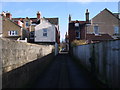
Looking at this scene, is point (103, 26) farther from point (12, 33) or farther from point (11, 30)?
point (11, 30)

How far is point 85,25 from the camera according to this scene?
43.4 metres

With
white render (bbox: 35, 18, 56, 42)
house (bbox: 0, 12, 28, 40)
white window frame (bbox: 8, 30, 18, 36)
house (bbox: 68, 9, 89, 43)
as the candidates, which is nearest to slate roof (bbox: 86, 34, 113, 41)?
house (bbox: 68, 9, 89, 43)

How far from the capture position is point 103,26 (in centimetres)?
4409

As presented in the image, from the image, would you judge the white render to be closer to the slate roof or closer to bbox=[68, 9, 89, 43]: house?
bbox=[68, 9, 89, 43]: house

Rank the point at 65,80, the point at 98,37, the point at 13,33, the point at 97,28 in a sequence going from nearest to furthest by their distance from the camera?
1. the point at 65,80
2. the point at 13,33
3. the point at 98,37
4. the point at 97,28

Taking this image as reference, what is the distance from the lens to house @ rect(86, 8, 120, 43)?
4306cm

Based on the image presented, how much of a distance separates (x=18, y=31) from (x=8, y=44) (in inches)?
1474

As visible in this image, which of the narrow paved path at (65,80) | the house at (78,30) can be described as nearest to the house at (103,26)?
the house at (78,30)

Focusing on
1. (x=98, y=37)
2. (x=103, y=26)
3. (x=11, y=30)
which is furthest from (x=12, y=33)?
(x=103, y=26)

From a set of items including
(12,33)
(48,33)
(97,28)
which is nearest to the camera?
(12,33)

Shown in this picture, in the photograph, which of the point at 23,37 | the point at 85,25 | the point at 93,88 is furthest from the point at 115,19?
the point at 93,88

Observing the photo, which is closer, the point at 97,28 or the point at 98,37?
the point at 98,37

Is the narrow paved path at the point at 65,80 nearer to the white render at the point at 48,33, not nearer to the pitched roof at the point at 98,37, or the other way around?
the pitched roof at the point at 98,37

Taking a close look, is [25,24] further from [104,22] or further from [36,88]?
[36,88]
